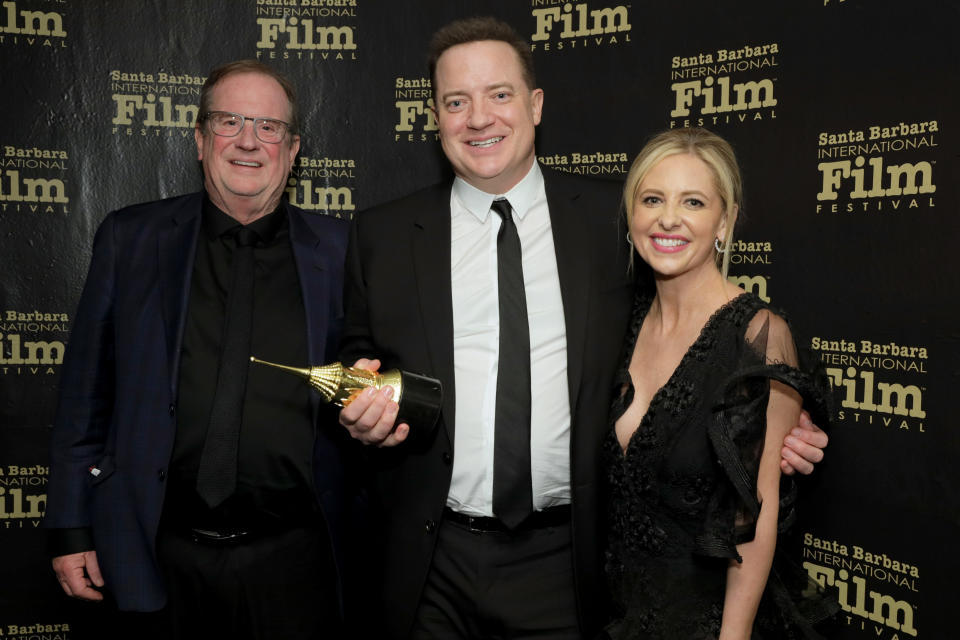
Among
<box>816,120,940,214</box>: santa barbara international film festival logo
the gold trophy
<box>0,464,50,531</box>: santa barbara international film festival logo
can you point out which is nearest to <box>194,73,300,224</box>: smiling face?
the gold trophy

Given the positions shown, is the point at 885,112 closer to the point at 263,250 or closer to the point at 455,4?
the point at 455,4

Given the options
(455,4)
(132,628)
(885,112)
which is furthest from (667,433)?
(455,4)

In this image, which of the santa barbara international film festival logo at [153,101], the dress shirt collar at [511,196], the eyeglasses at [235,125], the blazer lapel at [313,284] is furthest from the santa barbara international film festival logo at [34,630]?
the dress shirt collar at [511,196]

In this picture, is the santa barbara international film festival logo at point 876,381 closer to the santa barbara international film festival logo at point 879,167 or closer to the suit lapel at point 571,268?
the santa barbara international film festival logo at point 879,167

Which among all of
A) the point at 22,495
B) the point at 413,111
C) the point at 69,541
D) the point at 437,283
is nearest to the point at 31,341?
the point at 22,495

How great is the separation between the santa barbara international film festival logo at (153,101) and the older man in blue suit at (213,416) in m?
0.67

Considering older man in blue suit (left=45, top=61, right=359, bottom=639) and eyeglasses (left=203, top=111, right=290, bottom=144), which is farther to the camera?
eyeglasses (left=203, top=111, right=290, bottom=144)

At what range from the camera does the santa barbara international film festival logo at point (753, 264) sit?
273cm

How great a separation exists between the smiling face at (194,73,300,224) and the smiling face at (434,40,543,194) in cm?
62

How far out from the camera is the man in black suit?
2.03m

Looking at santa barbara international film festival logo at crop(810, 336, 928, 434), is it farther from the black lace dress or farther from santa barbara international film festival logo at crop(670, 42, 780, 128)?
santa barbara international film festival logo at crop(670, 42, 780, 128)

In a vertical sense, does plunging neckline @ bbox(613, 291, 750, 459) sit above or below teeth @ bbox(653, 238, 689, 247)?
below

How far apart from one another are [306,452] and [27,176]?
1767mm

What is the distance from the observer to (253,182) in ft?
8.23
